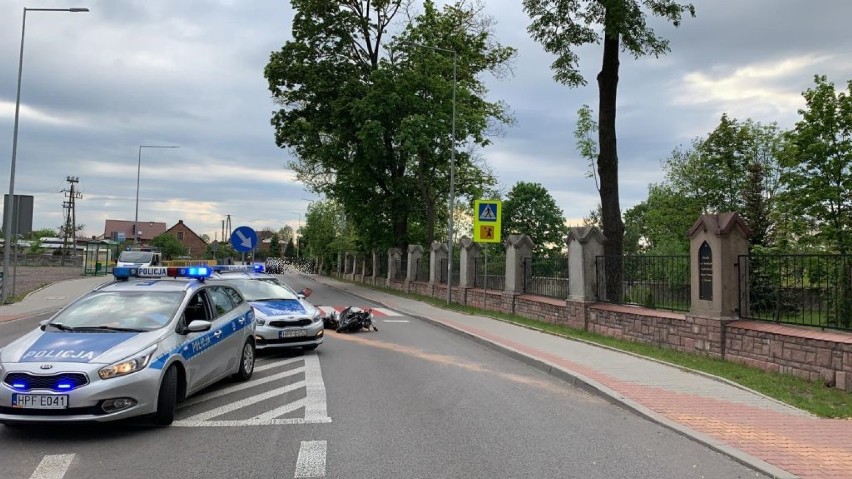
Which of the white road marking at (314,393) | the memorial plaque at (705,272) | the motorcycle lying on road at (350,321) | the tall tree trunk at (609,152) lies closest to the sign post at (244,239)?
the motorcycle lying on road at (350,321)

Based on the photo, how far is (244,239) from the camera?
16766 mm

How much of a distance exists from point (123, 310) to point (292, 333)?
429cm

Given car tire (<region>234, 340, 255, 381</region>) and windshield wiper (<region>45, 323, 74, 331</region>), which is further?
car tire (<region>234, 340, 255, 381</region>)

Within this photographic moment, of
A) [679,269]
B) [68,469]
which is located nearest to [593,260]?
[679,269]

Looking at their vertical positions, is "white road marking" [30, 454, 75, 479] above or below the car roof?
below

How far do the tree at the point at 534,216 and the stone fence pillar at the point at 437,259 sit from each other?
46.6 meters

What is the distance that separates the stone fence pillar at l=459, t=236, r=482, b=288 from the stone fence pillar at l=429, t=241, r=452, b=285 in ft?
11.9

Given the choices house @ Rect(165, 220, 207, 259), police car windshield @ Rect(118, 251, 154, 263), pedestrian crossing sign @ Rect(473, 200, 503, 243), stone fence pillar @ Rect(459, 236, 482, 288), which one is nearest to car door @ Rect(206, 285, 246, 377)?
pedestrian crossing sign @ Rect(473, 200, 503, 243)

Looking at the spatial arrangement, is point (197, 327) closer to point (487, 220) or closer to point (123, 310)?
point (123, 310)

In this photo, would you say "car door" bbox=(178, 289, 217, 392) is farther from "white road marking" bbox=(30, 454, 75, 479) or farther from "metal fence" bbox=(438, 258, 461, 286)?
"metal fence" bbox=(438, 258, 461, 286)

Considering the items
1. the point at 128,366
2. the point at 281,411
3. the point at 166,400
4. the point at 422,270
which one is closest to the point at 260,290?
the point at 281,411

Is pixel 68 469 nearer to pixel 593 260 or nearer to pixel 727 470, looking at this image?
pixel 727 470

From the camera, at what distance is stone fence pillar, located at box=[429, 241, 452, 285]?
95.6 ft

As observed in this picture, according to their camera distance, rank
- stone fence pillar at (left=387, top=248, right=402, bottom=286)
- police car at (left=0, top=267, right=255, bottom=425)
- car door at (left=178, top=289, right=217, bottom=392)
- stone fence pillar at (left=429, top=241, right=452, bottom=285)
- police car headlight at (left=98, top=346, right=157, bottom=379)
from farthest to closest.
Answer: stone fence pillar at (left=387, top=248, right=402, bottom=286)
stone fence pillar at (left=429, top=241, right=452, bottom=285)
car door at (left=178, top=289, right=217, bottom=392)
police car headlight at (left=98, top=346, right=157, bottom=379)
police car at (left=0, top=267, right=255, bottom=425)
